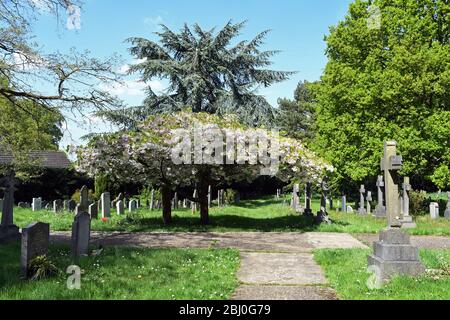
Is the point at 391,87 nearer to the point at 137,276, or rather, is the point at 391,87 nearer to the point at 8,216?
the point at 8,216

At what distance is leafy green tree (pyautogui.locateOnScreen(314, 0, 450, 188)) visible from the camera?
851 inches

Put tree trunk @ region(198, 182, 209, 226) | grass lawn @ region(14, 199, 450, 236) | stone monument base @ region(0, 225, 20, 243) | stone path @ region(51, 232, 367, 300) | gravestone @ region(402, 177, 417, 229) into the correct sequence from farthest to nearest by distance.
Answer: gravestone @ region(402, 177, 417, 229) < tree trunk @ region(198, 182, 209, 226) < grass lawn @ region(14, 199, 450, 236) < stone monument base @ region(0, 225, 20, 243) < stone path @ region(51, 232, 367, 300)

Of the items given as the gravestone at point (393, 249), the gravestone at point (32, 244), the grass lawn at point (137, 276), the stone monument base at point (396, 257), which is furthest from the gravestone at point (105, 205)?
the stone monument base at point (396, 257)

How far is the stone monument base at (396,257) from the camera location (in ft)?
26.8

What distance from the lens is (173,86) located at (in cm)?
2866

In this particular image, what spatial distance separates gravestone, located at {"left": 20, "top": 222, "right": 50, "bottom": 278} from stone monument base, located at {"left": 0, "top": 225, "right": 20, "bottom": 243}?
4.28 metres

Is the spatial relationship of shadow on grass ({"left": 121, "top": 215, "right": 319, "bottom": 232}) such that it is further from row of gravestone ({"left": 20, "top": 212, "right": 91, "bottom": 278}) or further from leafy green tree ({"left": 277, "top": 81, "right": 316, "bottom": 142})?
leafy green tree ({"left": 277, "top": 81, "right": 316, "bottom": 142})

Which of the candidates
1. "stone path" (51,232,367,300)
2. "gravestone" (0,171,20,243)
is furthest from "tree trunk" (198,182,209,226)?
"gravestone" (0,171,20,243)

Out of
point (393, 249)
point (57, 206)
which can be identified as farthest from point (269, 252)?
point (57, 206)

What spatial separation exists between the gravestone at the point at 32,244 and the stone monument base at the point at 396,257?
605cm

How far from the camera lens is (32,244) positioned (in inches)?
303

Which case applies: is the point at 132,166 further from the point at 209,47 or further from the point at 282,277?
the point at 209,47
